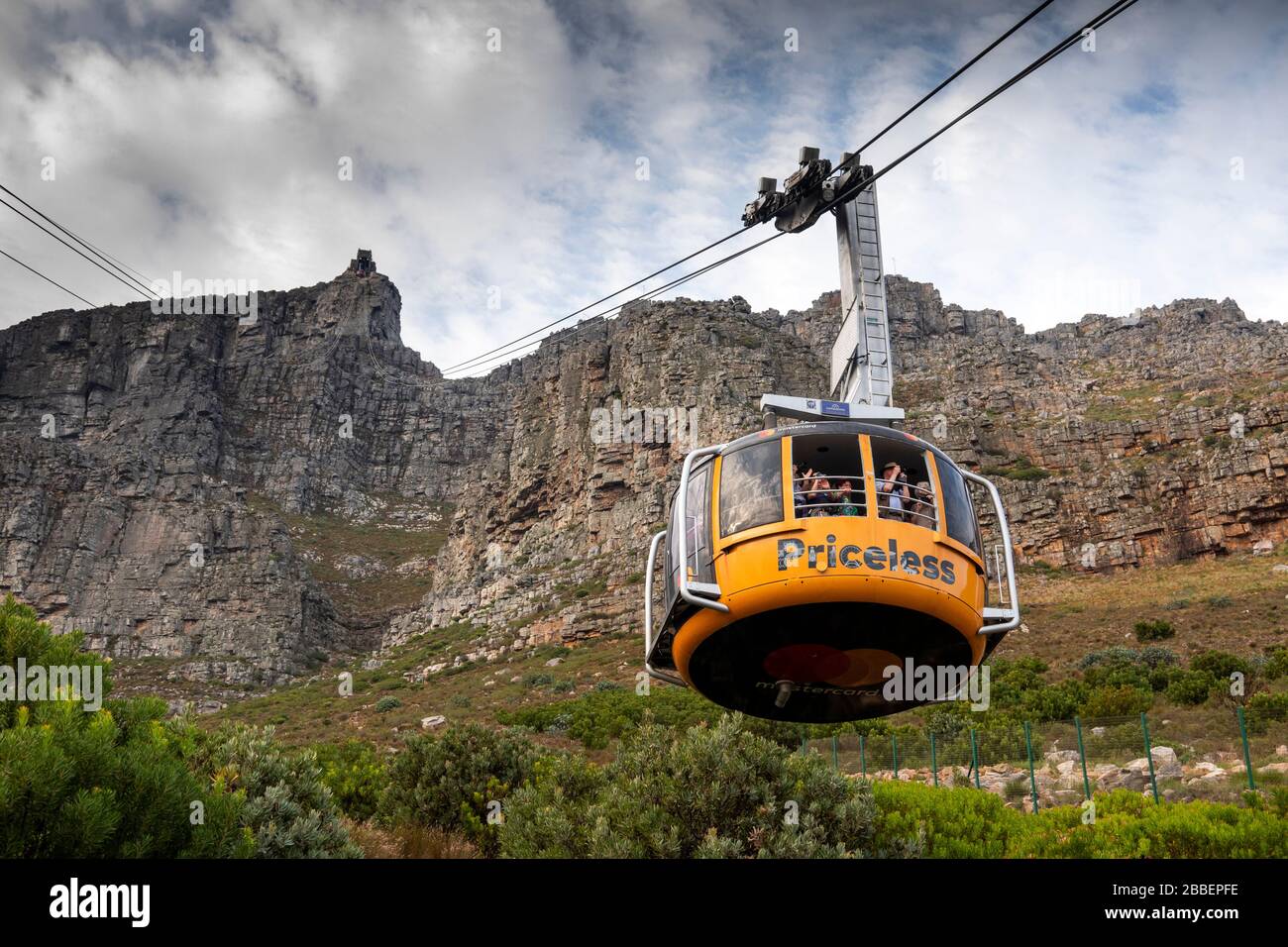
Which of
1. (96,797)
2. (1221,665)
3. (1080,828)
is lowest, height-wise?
(1080,828)

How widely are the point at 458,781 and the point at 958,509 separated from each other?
14320mm

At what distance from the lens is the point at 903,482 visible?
9.32 m

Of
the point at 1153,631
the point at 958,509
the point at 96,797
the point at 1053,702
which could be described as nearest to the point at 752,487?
the point at 958,509

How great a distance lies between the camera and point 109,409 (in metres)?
153

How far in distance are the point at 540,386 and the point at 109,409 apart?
87.5 metres

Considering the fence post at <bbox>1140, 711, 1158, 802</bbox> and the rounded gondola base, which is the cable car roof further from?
the fence post at <bbox>1140, 711, 1158, 802</bbox>

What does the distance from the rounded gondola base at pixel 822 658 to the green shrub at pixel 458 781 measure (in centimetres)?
1038

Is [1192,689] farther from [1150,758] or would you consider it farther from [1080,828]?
[1080,828]

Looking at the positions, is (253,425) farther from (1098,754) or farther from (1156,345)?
(1098,754)

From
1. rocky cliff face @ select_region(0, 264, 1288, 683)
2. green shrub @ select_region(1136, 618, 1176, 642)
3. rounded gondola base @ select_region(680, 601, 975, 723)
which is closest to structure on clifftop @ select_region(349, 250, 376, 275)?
rocky cliff face @ select_region(0, 264, 1288, 683)

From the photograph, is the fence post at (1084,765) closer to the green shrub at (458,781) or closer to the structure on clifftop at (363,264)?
the green shrub at (458,781)

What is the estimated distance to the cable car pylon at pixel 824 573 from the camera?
8.91 m

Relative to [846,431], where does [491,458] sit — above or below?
above
